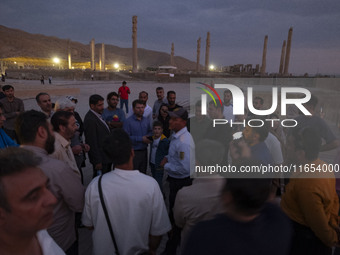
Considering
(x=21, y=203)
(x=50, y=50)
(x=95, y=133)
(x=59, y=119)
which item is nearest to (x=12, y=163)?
(x=21, y=203)

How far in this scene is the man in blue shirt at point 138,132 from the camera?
3.79 metres

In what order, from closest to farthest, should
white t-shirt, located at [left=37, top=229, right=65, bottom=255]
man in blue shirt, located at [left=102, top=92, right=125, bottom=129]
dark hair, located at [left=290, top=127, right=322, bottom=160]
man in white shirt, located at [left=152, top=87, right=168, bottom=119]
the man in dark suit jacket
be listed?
1. white t-shirt, located at [left=37, top=229, right=65, bottom=255]
2. dark hair, located at [left=290, top=127, right=322, bottom=160]
3. the man in dark suit jacket
4. man in blue shirt, located at [left=102, top=92, right=125, bottom=129]
5. man in white shirt, located at [left=152, top=87, right=168, bottom=119]

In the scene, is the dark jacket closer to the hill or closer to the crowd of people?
the crowd of people

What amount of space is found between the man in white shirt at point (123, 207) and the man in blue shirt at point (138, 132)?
201 cm

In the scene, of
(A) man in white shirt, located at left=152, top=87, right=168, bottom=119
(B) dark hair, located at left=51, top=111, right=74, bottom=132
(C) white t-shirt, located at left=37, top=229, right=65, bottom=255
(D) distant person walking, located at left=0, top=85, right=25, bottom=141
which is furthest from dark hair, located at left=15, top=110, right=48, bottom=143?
(A) man in white shirt, located at left=152, top=87, right=168, bottom=119

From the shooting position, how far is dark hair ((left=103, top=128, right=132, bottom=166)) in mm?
1712

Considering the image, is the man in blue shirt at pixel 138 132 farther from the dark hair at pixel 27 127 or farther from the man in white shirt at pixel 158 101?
the dark hair at pixel 27 127

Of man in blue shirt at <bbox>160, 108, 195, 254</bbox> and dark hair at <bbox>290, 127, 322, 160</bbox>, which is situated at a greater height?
dark hair at <bbox>290, 127, 322, 160</bbox>

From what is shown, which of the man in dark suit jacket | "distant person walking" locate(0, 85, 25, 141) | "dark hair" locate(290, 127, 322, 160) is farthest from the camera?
"distant person walking" locate(0, 85, 25, 141)

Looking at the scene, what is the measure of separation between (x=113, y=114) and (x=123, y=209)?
291cm

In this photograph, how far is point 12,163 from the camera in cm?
98

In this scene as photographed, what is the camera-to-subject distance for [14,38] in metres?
91.9

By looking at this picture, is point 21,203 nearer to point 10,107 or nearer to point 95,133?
point 95,133

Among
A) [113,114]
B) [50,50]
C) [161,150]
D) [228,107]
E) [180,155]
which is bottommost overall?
[161,150]
